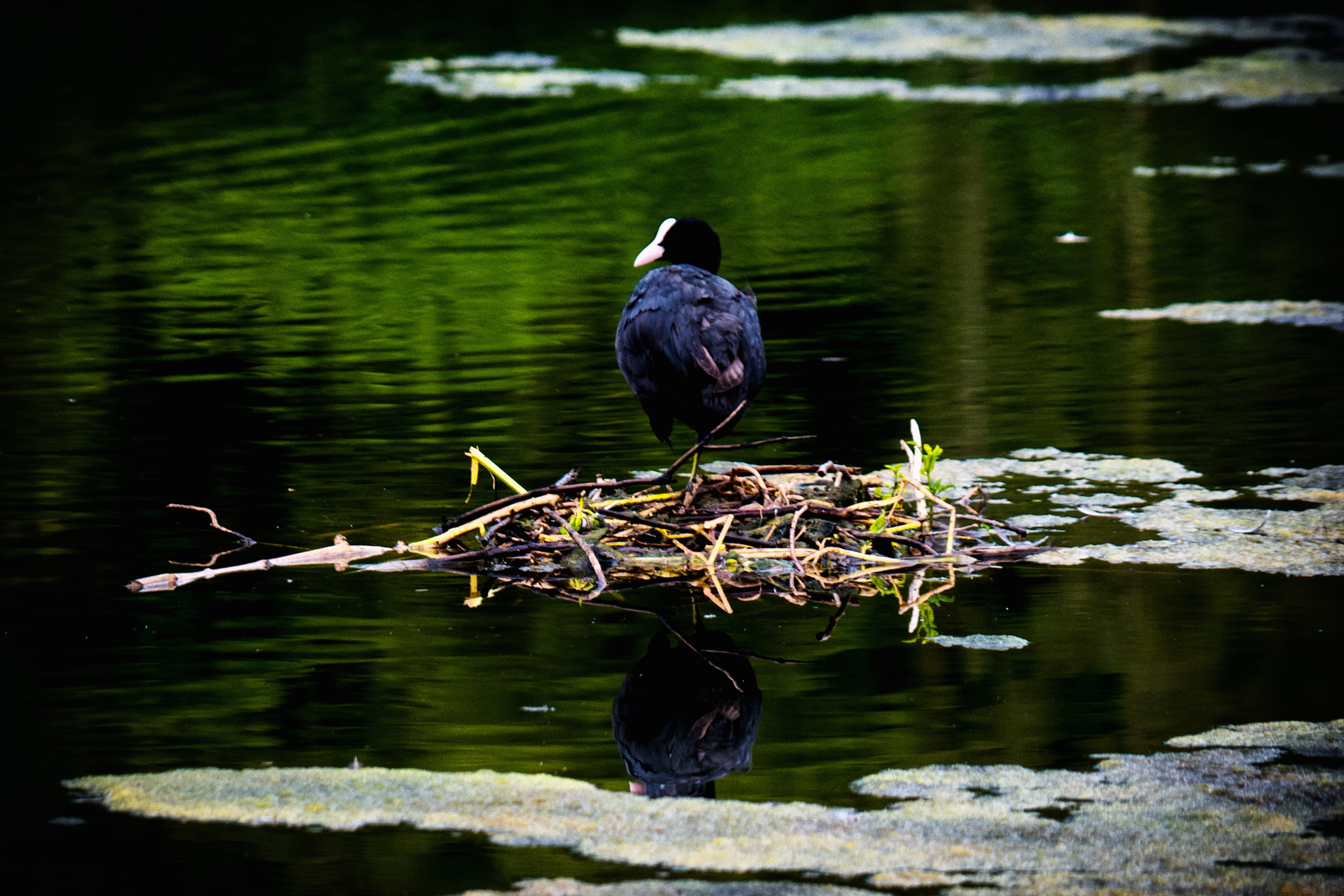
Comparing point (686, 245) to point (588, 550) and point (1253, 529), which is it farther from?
point (1253, 529)

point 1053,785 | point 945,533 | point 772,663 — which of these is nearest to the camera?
point 1053,785

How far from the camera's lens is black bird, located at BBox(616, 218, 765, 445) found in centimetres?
593

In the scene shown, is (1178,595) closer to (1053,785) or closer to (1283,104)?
(1053,785)

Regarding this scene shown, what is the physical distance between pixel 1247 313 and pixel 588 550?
5.26 m

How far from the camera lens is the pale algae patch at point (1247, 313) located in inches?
376

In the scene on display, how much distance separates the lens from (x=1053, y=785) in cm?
413

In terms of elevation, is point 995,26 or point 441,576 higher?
point 995,26

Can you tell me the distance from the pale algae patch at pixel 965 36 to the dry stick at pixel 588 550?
14.7 meters

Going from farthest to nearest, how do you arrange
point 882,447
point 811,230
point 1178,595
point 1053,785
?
point 811,230 → point 882,447 → point 1178,595 → point 1053,785

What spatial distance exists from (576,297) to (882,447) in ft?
12.4

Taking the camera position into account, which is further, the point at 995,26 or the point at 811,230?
the point at 995,26

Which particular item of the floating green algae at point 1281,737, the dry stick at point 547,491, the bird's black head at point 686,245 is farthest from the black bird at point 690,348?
the floating green algae at point 1281,737

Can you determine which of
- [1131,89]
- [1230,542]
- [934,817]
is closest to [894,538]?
[1230,542]

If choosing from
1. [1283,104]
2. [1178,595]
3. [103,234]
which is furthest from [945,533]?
[1283,104]
